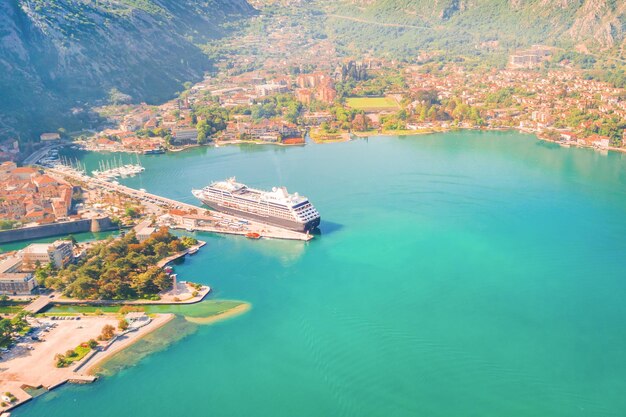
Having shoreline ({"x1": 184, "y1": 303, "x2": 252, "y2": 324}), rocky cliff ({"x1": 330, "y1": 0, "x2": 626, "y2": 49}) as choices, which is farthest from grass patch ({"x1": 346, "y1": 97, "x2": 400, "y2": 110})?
shoreline ({"x1": 184, "y1": 303, "x2": 252, "y2": 324})

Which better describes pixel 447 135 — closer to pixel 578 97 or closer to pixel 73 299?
pixel 578 97

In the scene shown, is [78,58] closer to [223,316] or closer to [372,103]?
[372,103]

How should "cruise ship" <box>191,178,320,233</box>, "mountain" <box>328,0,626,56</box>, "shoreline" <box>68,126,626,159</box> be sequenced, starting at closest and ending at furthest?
"cruise ship" <box>191,178,320,233</box>
"shoreline" <box>68,126,626,159</box>
"mountain" <box>328,0,626,56</box>

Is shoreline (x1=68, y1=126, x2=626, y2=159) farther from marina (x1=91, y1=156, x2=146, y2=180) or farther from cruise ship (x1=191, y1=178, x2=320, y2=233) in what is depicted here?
cruise ship (x1=191, y1=178, x2=320, y2=233)

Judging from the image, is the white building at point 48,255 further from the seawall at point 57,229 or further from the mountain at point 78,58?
the mountain at point 78,58

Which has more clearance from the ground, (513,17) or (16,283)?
(513,17)

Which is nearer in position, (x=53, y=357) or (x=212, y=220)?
(x=53, y=357)

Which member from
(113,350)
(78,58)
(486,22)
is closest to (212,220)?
(113,350)
